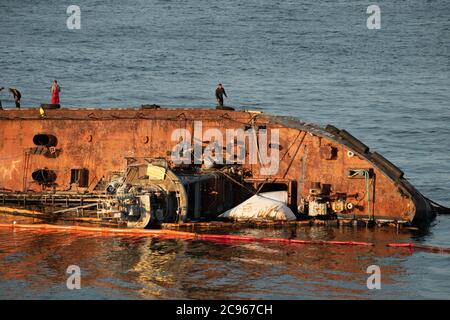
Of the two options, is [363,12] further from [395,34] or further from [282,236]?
[282,236]

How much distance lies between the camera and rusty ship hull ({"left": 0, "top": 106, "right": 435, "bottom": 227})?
41.8 m

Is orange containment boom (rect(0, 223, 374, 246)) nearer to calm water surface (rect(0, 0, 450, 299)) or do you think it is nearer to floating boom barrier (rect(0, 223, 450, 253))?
floating boom barrier (rect(0, 223, 450, 253))

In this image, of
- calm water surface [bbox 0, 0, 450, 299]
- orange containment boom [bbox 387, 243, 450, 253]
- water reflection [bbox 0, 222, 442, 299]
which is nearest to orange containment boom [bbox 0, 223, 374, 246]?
water reflection [bbox 0, 222, 442, 299]

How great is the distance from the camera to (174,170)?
43375 mm

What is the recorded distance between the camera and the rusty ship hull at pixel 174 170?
41.8 metres

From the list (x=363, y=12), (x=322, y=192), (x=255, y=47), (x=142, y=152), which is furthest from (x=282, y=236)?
(x=363, y=12)

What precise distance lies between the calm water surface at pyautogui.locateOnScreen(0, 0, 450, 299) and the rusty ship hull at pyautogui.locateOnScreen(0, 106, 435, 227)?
4.78 feet

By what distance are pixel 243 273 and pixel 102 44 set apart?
5918 cm

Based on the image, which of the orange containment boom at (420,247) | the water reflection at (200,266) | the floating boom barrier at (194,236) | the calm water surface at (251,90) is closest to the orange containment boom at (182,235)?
the floating boom barrier at (194,236)

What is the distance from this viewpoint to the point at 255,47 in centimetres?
8869

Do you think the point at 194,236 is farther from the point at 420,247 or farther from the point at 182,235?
the point at 420,247

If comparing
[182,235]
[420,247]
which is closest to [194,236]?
[182,235]

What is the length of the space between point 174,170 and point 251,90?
31785 millimetres

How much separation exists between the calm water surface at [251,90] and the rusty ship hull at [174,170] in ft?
4.78
